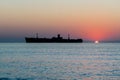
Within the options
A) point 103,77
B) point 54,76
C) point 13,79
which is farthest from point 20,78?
point 103,77

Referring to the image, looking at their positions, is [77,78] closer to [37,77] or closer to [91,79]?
[91,79]

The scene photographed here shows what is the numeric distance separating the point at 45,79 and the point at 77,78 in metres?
3.05

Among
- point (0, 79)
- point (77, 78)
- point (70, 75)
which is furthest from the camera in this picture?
point (70, 75)

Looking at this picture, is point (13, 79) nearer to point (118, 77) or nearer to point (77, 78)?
point (77, 78)

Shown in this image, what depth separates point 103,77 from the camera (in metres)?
34.4

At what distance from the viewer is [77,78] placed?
33.4 metres

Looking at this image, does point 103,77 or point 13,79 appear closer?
point 13,79

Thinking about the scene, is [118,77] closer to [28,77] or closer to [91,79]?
[91,79]

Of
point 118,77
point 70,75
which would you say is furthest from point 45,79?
point 118,77

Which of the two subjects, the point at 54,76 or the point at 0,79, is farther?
the point at 54,76

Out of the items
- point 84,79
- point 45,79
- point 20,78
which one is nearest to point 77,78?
point 84,79

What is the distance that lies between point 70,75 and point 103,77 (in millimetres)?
3454

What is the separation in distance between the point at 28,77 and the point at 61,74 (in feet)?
13.6

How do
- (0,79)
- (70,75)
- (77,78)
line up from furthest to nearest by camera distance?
(70,75)
(77,78)
(0,79)
